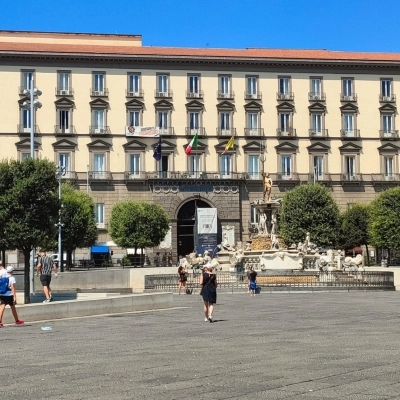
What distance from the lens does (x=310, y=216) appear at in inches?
2847

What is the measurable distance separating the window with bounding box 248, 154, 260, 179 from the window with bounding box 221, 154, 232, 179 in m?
2.05

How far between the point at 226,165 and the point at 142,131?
30.2 feet

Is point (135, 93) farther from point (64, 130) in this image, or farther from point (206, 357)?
point (206, 357)

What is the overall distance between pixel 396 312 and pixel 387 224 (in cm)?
4545

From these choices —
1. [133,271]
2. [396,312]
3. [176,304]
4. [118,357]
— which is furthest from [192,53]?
[118,357]

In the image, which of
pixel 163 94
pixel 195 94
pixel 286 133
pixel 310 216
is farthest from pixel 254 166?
pixel 163 94

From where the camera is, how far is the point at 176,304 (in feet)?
103

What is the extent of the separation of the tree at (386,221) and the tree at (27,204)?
44.9 meters

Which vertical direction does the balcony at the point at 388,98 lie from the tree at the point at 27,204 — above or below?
above

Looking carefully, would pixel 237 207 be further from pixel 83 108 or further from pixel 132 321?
pixel 132 321

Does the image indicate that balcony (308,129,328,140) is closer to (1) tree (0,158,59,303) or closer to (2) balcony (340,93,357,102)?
(2) balcony (340,93,357,102)

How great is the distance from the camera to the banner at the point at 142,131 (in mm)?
77312

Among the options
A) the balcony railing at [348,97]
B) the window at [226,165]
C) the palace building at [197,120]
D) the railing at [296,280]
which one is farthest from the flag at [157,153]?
the railing at [296,280]

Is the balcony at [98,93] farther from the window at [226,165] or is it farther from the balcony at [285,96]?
the balcony at [285,96]
